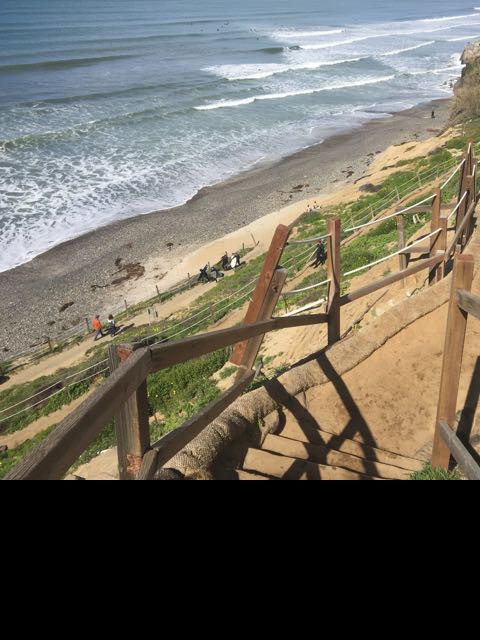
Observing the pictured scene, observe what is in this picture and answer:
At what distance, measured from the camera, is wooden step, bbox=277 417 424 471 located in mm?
4434

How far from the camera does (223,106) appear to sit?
158 ft

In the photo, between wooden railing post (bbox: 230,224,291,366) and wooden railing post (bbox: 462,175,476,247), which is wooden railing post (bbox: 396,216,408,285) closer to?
wooden railing post (bbox: 462,175,476,247)

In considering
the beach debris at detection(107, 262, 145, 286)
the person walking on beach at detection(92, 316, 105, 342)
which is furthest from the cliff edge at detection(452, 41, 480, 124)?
the person walking on beach at detection(92, 316, 105, 342)

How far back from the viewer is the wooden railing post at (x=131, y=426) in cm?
259

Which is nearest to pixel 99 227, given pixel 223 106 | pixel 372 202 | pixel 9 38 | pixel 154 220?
pixel 154 220

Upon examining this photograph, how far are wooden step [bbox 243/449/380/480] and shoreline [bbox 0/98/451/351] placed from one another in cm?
1736

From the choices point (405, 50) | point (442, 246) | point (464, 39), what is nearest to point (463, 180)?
point (442, 246)

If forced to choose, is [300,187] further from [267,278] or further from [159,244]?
[267,278]

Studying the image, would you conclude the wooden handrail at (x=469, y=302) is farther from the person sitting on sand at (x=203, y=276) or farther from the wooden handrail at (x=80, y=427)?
the person sitting on sand at (x=203, y=276)

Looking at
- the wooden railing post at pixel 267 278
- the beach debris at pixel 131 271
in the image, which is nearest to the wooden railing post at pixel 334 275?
the wooden railing post at pixel 267 278

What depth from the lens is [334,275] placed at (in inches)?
221
